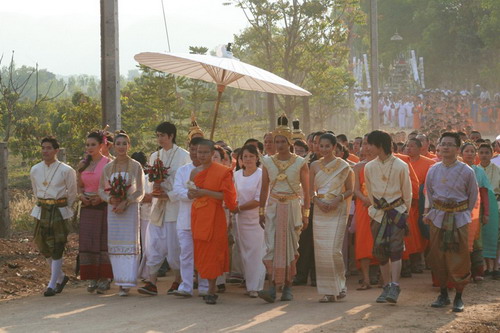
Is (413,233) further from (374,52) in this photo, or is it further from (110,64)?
(374,52)

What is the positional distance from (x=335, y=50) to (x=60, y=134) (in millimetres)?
15034

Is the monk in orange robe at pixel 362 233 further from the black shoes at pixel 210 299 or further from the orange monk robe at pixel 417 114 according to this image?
the orange monk robe at pixel 417 114

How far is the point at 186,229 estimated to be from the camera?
32.3 feet

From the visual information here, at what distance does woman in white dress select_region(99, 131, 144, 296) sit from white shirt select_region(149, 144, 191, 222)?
34 centimetres

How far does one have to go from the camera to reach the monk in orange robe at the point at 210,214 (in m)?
9.52

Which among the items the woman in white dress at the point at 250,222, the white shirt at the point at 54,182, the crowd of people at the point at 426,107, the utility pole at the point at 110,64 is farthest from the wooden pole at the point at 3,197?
the crowd of people at the point at 426,107

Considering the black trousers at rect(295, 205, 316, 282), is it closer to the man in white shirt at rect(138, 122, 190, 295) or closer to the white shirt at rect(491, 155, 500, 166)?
the man in white shirt at rect(138, 122, 190, 295)

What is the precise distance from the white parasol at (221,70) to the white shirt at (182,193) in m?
1.23

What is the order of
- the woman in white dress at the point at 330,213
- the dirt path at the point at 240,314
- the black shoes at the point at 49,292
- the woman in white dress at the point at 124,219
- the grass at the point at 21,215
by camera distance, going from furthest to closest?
the grass at the point at 21,215
the black shoes at the point at 49,292
the woman in white dress at the point at 124,219
the woman in white dress at the point at 330,213
the dirt path at the point at 240,314

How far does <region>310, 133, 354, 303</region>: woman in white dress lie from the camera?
9648 millimetres

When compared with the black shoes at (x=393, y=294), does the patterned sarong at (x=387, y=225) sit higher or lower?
higher

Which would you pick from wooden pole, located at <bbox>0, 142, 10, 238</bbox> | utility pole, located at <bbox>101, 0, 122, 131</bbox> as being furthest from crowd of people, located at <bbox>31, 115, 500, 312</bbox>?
wooden pole, located at <bbox>0, 142, 10, 238</bbox>

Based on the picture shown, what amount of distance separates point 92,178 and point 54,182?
44 cm

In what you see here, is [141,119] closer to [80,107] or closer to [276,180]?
[80,107]
